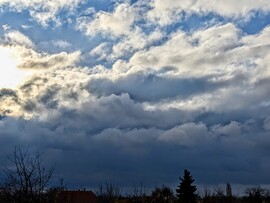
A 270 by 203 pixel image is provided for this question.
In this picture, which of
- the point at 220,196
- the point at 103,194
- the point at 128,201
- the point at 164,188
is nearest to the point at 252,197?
the point at 220,196

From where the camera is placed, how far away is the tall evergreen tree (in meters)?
70.6

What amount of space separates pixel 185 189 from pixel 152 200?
1602 centimetres

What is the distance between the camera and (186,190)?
71.8 metres

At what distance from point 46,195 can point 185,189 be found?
175ft

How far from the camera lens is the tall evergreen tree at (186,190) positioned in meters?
70.6

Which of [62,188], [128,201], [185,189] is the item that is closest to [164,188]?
[128,201]

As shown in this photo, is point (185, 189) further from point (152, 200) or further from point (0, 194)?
point (0, 194)

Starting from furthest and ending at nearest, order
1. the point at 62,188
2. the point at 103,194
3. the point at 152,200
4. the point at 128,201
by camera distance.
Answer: the point at 103,194 → the point at 128,201 → the point at 152,200 → the point at 62,188

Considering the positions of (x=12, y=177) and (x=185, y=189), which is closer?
(x=12, y=177)

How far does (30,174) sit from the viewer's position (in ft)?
65.8

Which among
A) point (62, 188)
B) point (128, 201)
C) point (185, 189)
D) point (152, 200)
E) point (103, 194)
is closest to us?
point (62, 188)

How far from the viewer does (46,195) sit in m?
20.5

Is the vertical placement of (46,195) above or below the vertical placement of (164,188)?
below

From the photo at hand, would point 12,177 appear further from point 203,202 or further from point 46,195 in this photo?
point 203,202
